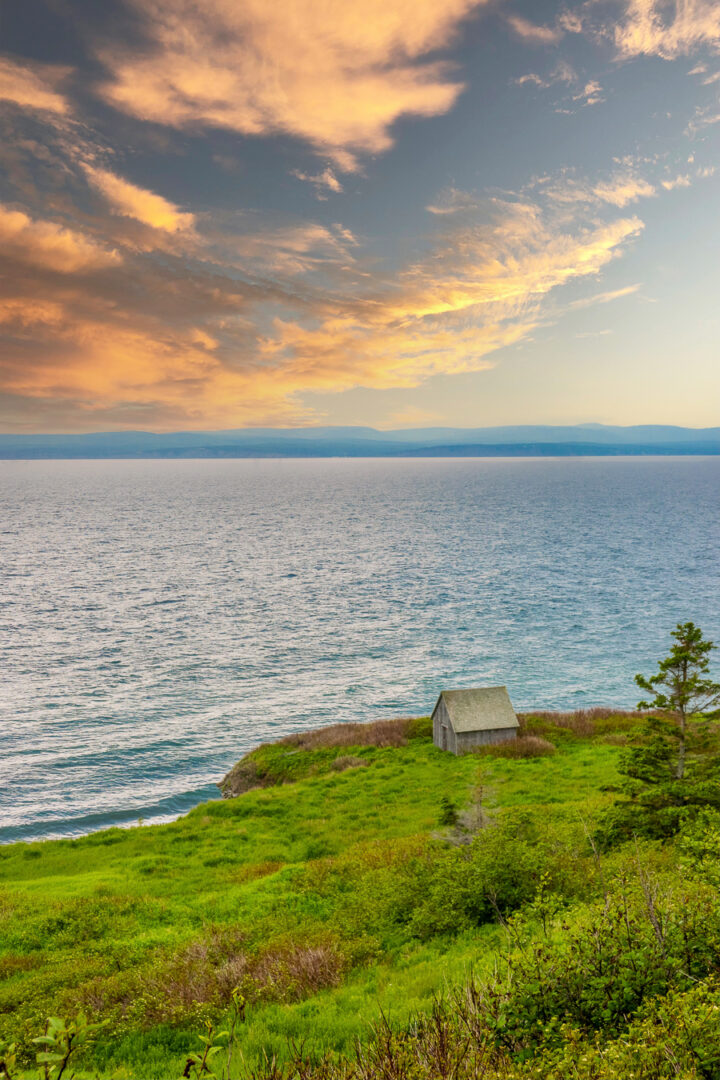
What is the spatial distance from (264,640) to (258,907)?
51.0 m

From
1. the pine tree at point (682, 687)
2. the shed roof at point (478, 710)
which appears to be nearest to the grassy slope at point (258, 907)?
the shed roof at point (478, 710)

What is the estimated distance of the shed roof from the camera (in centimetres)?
4269

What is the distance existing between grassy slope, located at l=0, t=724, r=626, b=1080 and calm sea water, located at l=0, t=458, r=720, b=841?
9402mm

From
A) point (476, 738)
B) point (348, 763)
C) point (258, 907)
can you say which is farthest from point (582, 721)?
point (258, 907)

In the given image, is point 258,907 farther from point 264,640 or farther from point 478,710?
point 264,640

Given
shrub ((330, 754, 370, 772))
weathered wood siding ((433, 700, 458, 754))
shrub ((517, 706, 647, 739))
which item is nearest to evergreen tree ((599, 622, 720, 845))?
weathered wood siding ((433, 700, 458, 754))

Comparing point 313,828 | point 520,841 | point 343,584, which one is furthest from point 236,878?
point 343,584

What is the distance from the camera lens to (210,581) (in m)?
99.8

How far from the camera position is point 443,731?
4416 centimetres

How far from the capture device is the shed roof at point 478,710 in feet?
140

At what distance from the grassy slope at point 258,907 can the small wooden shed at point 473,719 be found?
174cm

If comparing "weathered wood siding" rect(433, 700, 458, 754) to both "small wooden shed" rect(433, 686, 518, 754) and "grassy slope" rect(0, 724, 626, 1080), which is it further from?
"grassy slope" rect(0, 724, 626, 1080)

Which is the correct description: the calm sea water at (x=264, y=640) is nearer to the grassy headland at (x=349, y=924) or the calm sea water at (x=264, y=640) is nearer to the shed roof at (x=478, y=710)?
the grassy headland at (x=349, y=924)

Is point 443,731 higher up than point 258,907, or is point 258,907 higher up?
point 258,907
